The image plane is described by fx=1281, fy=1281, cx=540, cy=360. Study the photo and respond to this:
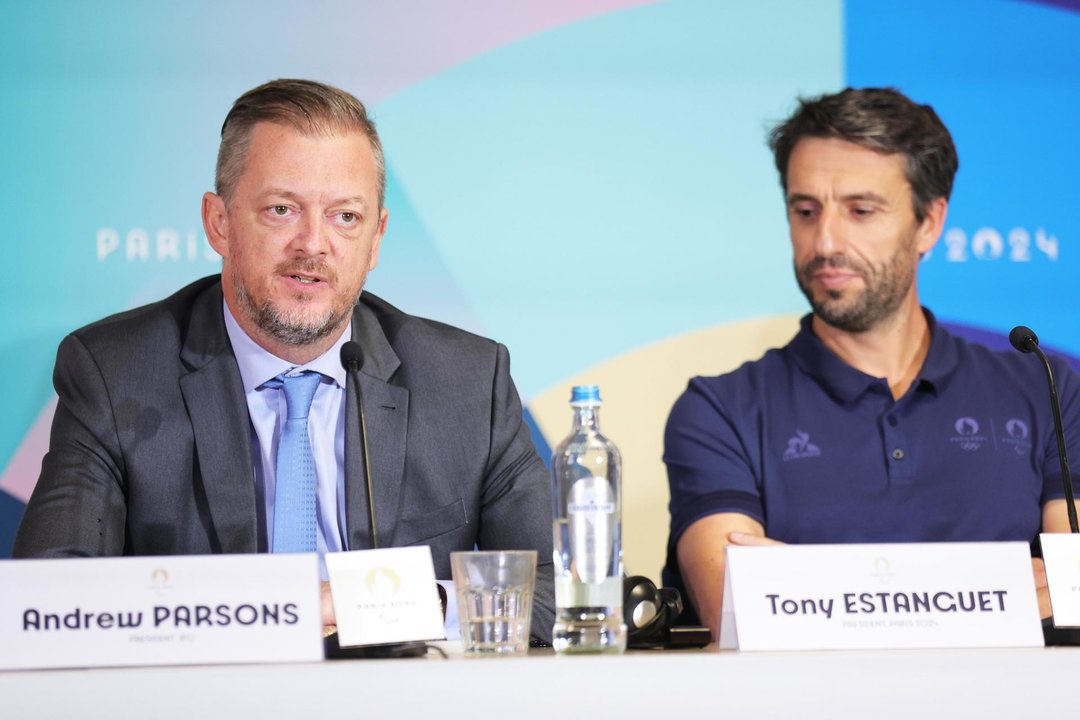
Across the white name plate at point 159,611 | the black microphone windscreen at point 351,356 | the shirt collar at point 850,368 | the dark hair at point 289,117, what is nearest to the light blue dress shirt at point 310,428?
the dark hair at point 289,117

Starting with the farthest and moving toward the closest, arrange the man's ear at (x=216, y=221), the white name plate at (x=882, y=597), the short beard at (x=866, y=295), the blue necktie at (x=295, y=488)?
the short beard at (x=866, y=295) → the man's ear at (x=216, y=221) → the blue necktie at (x=295, y=488) → the white name plate at (x=882, y=597)

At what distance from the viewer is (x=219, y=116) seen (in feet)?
10.0

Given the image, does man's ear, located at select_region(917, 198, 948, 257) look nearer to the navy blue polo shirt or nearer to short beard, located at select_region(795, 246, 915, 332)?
short beard, located at select_region(795, 246, 915, 332)

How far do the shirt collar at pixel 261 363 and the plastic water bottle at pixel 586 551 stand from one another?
833 mm

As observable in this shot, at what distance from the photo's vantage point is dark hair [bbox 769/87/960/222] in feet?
9.64

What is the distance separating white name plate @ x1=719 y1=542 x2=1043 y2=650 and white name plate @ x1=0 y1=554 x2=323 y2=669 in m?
0.48

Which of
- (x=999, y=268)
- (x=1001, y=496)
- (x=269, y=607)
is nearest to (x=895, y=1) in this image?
(x=999, y=268)

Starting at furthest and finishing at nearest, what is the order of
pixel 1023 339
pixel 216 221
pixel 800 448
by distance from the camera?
pixel 800 448
pixel 216 221
pixel 1023 339

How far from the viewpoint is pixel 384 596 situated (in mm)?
1430

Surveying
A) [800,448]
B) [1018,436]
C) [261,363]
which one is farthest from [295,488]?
[1018,436]

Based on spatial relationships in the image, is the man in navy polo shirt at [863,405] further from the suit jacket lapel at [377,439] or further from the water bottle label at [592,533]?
the water bottle label at [592,533]

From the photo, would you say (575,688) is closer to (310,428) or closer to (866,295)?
(310,428)

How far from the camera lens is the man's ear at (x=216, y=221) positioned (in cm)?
246

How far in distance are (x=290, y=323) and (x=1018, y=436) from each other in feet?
5.05
